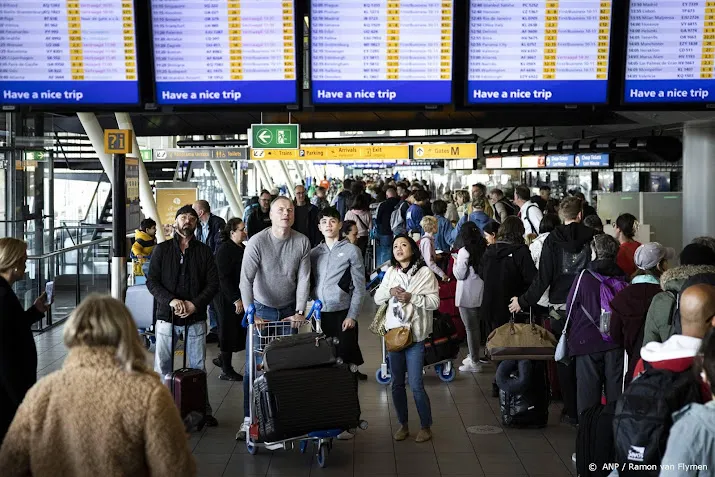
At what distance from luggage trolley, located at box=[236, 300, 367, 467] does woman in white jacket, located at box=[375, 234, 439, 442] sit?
497mm

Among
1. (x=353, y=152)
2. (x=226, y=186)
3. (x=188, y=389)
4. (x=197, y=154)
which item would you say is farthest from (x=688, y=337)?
(x=226, y=186)

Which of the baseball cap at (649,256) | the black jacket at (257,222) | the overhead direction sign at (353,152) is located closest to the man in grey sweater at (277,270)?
the baseball cap at (649,256)

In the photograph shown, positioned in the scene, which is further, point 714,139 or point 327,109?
point 714,139

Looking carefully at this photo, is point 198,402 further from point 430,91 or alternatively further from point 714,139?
point 714,139

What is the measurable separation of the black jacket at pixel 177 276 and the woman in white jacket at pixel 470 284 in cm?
311

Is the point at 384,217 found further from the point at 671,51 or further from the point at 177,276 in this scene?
the point at 671,51

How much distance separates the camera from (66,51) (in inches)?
278

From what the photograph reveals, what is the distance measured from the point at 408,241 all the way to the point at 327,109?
130 centimetres

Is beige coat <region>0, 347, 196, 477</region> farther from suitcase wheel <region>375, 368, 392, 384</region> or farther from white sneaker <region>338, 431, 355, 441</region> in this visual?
suitcase wheel <region>375, 368, 392, 384</region>

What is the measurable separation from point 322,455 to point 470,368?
12.7 ft

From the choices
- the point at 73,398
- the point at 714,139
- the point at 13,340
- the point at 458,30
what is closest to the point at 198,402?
the point at 13,340

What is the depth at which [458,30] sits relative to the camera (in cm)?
703

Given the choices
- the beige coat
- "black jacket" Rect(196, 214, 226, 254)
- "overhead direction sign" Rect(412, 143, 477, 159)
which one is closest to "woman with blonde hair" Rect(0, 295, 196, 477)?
the beige coat

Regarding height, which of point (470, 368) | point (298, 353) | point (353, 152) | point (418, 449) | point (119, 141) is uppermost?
point (353, 152)
